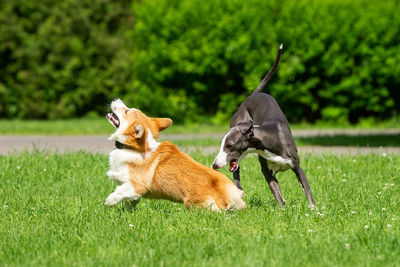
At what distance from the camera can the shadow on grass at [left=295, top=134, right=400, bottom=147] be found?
12336 mm

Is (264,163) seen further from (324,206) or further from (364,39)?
(364,39)

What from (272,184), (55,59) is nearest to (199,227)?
(272,184)

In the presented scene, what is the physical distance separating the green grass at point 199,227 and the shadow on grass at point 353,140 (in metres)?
4.42

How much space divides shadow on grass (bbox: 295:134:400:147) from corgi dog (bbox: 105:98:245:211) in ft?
22.4

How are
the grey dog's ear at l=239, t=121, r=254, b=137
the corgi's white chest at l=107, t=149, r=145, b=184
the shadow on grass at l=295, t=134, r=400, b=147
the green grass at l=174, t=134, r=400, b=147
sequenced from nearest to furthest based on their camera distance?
1. the corgi's white chest at l=107, t=149, r=145, b=184
2. the grey dog's ear at l=239, t=121, r=254, b=137
3. the green grass at l=174, t=134, r=400, b=147
4. the shadow on grass at l=295, t=134, r=400, b=147

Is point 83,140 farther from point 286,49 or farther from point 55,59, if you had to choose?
point 55,59

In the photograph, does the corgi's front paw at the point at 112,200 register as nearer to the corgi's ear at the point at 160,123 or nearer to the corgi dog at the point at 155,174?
the corgi dog at the point at 155,174

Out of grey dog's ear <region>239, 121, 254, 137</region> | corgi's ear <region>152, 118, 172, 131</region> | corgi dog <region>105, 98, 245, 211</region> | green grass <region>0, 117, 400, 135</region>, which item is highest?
corgi's ear <region>152, 118, 172, 131</region>

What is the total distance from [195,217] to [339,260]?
4.99ft

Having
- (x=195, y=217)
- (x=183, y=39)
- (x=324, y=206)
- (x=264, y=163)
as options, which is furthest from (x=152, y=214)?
(x=183, y=39)

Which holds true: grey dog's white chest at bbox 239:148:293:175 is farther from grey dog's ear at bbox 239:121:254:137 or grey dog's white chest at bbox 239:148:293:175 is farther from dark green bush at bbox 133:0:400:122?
dark green bush at bbox 133:0:400:122

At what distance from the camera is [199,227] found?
5.25 meters

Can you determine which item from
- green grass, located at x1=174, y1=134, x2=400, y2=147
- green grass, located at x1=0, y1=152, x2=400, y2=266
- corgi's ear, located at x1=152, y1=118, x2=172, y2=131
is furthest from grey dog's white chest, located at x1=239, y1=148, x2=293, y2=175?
green grass, located at x1=174, y1=134, x2=400, y2=147

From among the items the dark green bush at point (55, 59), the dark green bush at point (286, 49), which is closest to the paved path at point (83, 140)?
the dark green bush at point (286, 49)
